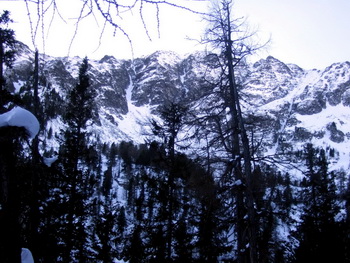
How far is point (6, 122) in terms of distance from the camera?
246cm

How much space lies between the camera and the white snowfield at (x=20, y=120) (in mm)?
2462

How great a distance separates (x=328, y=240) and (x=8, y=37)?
13.9 metres

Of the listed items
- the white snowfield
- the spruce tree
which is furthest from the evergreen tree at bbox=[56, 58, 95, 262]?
the white snowfield

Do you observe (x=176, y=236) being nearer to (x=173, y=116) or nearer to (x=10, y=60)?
(x=173, y=116)

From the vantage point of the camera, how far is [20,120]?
2.50 meters

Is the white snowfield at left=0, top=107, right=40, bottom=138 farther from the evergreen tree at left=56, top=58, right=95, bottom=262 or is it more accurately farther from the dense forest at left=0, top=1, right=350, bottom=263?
the evergreen tree at left=56, top=58, right=95, bottom=262

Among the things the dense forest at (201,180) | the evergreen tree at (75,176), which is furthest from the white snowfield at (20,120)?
the evergreen tree at (75,176)

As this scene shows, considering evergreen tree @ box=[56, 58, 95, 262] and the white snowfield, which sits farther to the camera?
evergreen tree @ box=[56, 58, 95, 262]

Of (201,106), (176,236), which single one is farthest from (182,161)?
(201,106)

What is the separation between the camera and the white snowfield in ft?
8.08

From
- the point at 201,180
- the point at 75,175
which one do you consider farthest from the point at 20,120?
the point at 75,175

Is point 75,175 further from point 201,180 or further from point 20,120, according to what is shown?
point 20,120

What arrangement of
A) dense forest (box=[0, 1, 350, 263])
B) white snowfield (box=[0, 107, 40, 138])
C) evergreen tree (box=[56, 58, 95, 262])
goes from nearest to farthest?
white snowfield (box=[0, 107, 40, 138]) < dense forest (box=[0, 1, 350, 263]) < evergreen tree (box=[56, 58, 95, 262])

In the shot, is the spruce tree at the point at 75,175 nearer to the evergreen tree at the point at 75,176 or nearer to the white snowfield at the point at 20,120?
the evergreen tree at the point at 75,176
